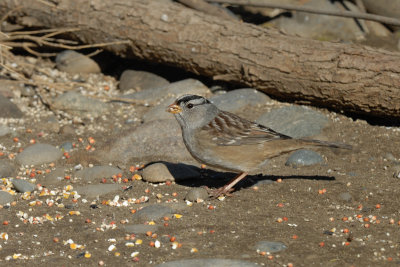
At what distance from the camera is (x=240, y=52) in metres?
8.21

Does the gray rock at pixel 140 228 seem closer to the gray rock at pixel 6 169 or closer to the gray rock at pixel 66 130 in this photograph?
A: the gray rock at pixel 6 169

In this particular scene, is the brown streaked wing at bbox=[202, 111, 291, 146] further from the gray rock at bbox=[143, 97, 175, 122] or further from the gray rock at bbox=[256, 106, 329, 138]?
the gray rock at bbox=[143, 97, 175, 122]

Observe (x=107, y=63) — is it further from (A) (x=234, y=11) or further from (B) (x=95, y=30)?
(A) (x=234, y=11)

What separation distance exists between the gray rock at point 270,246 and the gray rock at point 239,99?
3392 millimetres

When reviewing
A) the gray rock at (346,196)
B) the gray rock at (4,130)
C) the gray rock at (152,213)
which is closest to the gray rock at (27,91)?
the gray rock at (4,130)

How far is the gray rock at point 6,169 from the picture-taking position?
6.73 meters

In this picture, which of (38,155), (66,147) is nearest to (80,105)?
(66,147)

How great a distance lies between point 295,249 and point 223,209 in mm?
1085

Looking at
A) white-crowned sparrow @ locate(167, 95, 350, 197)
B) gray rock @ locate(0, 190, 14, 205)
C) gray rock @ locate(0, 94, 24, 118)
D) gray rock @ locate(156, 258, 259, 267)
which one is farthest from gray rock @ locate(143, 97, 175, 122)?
gray rock @ locate(156, 258, 259, 267)

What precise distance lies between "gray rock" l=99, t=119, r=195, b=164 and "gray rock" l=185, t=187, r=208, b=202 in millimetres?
1173

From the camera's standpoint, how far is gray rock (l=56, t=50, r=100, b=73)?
386 inches

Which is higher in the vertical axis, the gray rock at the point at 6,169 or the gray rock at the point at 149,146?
the gray rock at the point at 149,146

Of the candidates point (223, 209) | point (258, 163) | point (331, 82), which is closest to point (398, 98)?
point (331, 82)

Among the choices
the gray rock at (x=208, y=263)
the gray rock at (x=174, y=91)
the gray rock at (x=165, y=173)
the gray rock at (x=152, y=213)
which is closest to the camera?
the gray rock at (x=208, y=263)
